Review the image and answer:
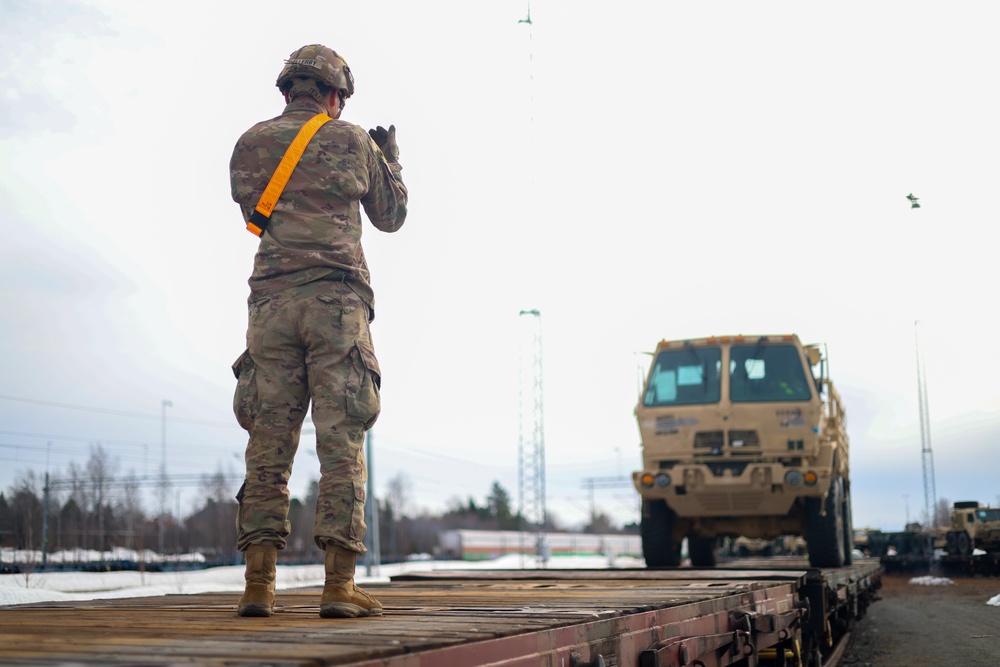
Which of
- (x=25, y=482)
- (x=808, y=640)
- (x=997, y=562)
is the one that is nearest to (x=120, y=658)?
(x=808, y=640)

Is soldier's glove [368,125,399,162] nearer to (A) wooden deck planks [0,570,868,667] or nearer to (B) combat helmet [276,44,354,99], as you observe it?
(B) combat helmet [276,44,354,99]

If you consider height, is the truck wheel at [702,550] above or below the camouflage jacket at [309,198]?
below

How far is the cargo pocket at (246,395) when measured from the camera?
4.09 metres

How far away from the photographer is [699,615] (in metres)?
4.39

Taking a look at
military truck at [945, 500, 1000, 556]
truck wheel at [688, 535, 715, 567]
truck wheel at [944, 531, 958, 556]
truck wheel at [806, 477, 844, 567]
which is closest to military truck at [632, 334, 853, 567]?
truck wheel at [806, 477, 844, 567]

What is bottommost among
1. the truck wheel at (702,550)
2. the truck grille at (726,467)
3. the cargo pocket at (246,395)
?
the truck wheel at (702,550)

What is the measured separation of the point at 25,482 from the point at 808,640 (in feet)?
176

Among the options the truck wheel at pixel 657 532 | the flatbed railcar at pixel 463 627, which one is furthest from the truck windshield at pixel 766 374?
the flatbed railcar at pixel 463 627

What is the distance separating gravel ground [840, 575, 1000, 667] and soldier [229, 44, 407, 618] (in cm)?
716

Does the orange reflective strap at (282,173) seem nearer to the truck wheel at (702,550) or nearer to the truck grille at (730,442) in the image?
the truck grille at (730,442)

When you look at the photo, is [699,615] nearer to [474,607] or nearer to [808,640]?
[474,607]

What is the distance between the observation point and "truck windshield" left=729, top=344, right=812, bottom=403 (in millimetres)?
11539

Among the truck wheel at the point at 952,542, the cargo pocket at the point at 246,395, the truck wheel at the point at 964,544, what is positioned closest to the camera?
the cargo pocket at the point at 246,395

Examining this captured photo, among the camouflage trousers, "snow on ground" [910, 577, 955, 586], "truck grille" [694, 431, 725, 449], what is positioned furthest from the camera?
"snow on ground" [910, 577, 955, 586]
